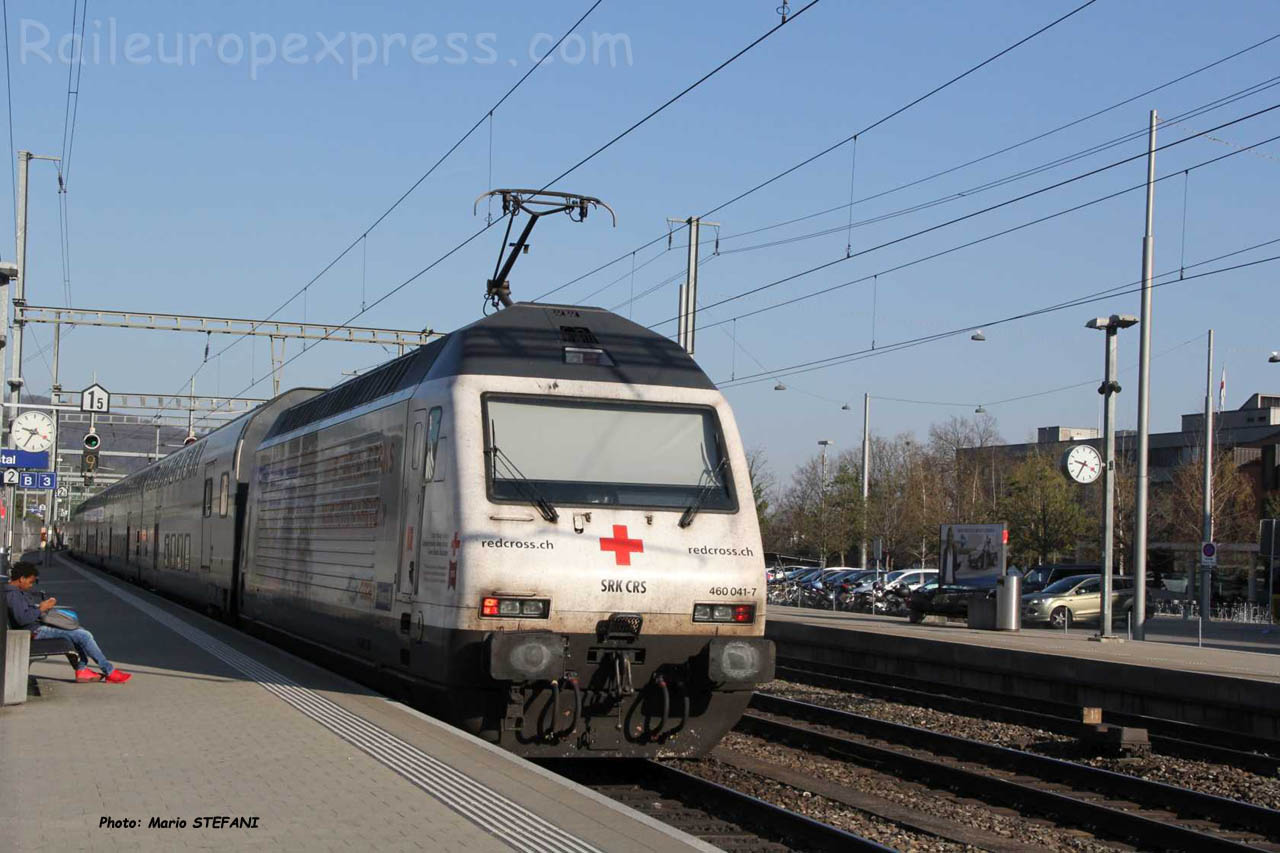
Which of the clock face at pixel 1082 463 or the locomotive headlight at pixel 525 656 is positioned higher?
the clock face at pixel 1082 463

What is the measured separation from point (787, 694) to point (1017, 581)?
35.4 feet

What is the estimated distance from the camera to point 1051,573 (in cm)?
3997

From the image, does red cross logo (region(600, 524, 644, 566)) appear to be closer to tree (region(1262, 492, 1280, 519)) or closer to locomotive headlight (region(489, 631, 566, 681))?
locomotive headlight (region(489, 631, 566, 681))

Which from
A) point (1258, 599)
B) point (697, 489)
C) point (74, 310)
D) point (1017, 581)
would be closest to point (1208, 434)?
point (1258, 599)

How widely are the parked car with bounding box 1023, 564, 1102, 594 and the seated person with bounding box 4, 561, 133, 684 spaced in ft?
92.2

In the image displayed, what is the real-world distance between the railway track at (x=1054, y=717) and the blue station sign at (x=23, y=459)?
1164cm

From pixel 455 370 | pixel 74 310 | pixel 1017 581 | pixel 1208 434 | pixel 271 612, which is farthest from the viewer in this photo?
pixel 1208 434

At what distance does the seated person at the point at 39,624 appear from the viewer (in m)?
12.8

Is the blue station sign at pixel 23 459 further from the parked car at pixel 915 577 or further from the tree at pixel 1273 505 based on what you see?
the tree at pixel 1273 505

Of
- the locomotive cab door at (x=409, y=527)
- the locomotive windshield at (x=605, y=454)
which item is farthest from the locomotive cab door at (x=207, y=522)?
the locomotive windshield at (x=605, y=454)

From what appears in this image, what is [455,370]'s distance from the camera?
11.0 metres

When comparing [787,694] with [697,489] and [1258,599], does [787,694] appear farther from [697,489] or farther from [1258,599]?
[1258,599]

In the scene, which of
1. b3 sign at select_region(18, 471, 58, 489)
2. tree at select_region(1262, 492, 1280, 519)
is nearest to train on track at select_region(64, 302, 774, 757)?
b3 sign at select_region(18, 471, 58, 489)

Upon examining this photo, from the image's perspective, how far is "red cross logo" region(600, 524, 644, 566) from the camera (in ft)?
34.4
